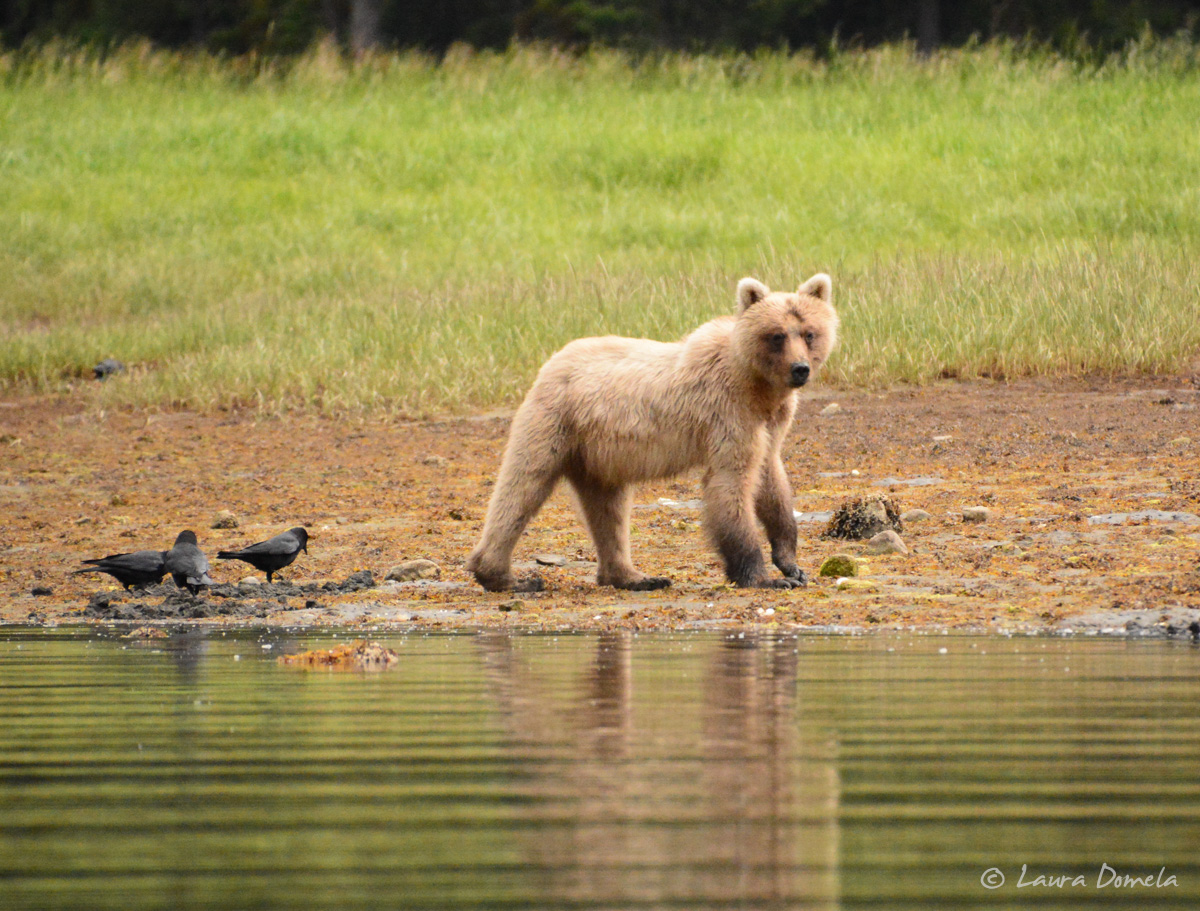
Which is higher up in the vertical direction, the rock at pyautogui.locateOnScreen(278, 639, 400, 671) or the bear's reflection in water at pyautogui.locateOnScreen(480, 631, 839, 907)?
the bear's reflection in water at pyautogui.locateOnScreen(480, 631, 839, 907)

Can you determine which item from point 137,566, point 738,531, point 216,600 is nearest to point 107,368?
point 137,566

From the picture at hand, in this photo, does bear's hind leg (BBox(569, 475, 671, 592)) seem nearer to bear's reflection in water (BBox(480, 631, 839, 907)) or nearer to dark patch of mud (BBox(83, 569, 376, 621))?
dark patch of mud (BBox(83, 569, 376, 621))

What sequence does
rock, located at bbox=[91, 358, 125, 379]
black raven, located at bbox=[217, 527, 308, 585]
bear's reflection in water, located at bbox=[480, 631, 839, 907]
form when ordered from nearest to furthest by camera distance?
bear's reflection in water, located at bbox=[480, 631, 839, 907]
black raven, located at bbox=[217, 527, 308, 585]
rock, located at bbox=[91, 358, 125, 379]

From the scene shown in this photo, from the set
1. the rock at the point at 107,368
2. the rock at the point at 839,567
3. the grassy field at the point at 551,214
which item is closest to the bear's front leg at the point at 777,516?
the rock at the point at 839,567

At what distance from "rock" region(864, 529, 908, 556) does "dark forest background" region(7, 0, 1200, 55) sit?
27.1 m

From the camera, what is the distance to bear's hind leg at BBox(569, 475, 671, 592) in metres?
7.91

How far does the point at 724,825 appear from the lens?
10.3 ft

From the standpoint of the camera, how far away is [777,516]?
303 inches

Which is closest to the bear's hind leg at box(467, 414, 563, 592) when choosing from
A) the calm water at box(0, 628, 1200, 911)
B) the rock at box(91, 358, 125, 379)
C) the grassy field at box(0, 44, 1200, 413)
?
the calm water at box(0, 628, 1200, 911)

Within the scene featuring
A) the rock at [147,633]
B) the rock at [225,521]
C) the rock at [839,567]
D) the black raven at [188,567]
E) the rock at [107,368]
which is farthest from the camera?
the rock at [107,368]

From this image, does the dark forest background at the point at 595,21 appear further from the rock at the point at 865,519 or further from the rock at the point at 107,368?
the rock at the point at 865,519

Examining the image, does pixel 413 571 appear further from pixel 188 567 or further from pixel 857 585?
pixel 857 585

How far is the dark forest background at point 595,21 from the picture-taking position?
3525cm

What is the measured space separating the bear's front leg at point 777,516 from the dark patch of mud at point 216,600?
75.4 inches
